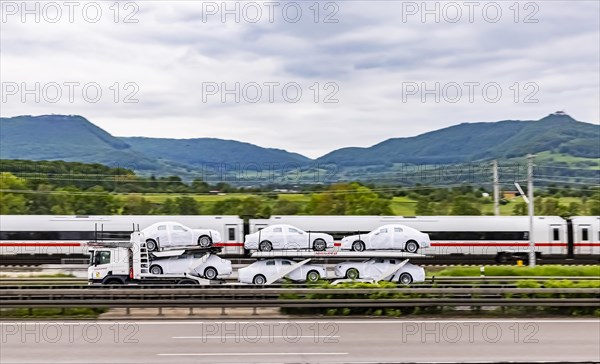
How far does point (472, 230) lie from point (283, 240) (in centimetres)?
1600

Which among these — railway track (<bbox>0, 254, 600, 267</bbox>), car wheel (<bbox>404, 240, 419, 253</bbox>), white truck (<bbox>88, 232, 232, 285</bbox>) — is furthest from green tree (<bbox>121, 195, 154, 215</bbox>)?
car wheel (<bbox>404, 240, 419, 253</bbox>)

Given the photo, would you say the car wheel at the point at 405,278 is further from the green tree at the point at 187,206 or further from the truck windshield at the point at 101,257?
the green tree at the point at 187,206

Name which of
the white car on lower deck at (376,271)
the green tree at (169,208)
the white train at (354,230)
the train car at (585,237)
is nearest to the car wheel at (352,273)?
the white car on lower deck at (376,271)

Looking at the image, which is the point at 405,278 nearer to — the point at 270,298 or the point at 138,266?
the point at 270,298

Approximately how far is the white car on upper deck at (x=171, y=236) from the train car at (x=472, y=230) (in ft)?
34.3

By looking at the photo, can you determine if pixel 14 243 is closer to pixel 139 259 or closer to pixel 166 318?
pixel 139 259

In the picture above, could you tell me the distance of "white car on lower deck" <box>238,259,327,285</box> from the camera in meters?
20.7

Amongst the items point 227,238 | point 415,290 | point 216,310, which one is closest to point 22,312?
point 216,310

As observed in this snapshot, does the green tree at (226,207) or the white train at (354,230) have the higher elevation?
the green tree at (226,207)

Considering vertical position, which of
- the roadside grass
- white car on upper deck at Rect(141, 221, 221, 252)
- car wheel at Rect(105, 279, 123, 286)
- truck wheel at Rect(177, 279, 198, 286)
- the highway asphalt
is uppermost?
white car on upper deck at Rect(141, 221, 221, 252)

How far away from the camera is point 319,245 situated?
936 inches

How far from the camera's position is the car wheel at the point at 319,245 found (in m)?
23.3

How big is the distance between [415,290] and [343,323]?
2297 millimetres

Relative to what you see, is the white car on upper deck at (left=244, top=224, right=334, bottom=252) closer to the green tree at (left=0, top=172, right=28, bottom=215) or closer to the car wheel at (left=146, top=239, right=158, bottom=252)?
the car wheel at (left=146, top=239, right=158, bottom=252)
